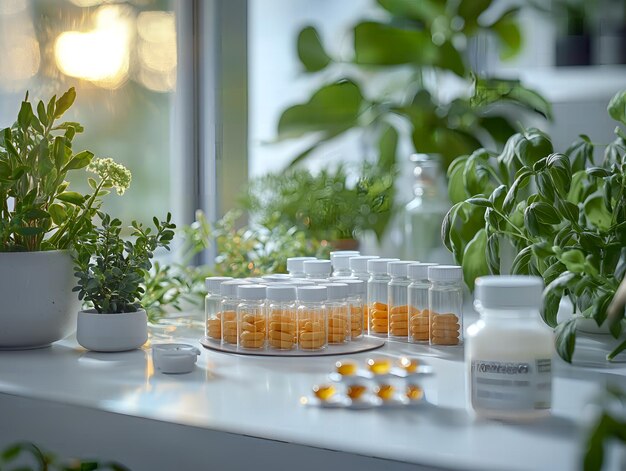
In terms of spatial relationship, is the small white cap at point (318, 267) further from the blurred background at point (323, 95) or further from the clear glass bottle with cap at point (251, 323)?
the blurred background at point (323, 95)

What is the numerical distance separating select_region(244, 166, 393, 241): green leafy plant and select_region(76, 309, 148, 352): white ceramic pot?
1.80 ft

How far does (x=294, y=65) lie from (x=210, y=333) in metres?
1.10

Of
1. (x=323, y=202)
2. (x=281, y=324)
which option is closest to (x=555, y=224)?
(x=281, y=324)

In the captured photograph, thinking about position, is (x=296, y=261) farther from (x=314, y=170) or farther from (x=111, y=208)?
(x=314, y=170)

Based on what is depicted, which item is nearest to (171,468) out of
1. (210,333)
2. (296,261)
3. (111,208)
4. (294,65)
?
(210,333)

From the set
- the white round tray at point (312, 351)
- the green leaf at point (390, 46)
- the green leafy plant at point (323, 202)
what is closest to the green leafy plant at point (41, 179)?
the white round tray at point (312, 351)

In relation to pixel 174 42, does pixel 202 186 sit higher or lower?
lower

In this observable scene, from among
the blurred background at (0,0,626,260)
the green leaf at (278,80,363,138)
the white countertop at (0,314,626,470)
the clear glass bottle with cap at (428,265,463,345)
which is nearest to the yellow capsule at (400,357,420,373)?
the white countertop at (0,314,626,470)

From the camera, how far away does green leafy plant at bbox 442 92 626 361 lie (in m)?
0.94

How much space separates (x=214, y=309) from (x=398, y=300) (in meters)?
0.26

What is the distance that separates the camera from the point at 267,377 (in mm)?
942

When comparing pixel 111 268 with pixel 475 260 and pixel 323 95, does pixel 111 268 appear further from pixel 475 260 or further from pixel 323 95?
pixel 323 95

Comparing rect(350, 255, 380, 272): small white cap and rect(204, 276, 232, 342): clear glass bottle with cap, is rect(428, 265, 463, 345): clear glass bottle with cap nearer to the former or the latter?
rect(350, 255, 380, 272): small white cap

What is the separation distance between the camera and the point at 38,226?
110 centimetres
